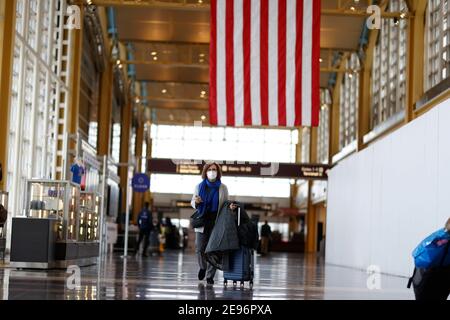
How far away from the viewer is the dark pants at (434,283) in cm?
718

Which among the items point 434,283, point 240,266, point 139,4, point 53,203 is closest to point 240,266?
point 240,266

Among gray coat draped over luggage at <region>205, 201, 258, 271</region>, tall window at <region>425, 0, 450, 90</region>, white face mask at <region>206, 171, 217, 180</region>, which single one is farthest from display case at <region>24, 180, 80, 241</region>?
tall window at <region>425, 0, 450, 90</region>

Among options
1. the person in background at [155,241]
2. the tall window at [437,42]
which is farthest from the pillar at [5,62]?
the person in background at [155,241]

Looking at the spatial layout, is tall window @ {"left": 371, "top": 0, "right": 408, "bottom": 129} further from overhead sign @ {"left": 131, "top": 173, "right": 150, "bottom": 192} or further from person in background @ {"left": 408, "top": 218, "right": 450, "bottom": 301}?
person in background @ {"left": 408, "top": 218, "right": 450, "bottom": 301}

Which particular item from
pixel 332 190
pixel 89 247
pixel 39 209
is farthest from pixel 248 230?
pixel 332 190

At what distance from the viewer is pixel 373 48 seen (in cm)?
3338

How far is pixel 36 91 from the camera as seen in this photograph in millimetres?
22453

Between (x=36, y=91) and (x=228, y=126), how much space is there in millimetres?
7768

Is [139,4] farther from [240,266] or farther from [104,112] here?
[240,266]

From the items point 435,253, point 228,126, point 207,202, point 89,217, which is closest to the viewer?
point 435,253

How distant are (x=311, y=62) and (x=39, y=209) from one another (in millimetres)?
Result: 5591

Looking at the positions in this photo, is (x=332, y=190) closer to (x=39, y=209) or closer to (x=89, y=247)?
(x=89, y=247)

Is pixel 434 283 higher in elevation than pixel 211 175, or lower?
lower

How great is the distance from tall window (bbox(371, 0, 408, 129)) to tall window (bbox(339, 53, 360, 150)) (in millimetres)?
1917
